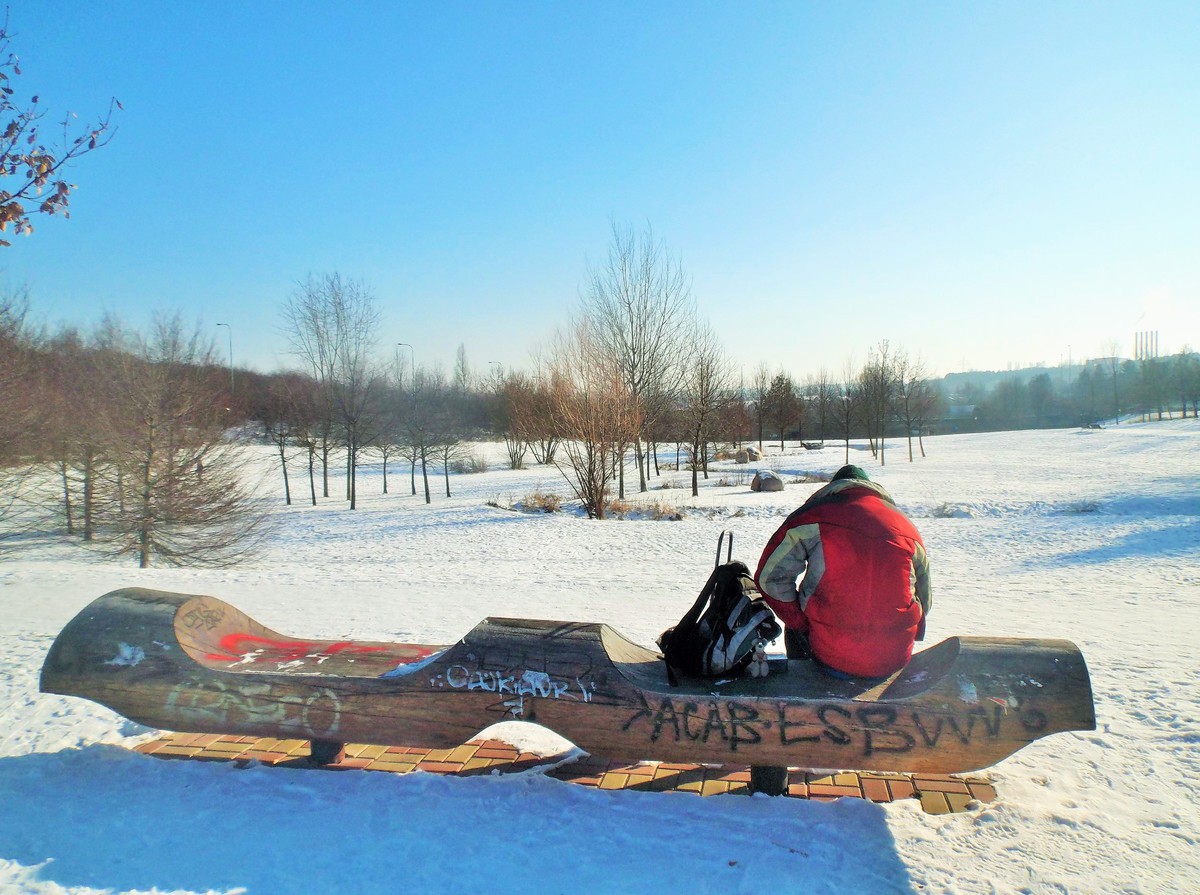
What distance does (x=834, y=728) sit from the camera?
10.1ft

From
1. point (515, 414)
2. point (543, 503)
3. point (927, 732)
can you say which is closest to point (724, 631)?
point (927, 732)

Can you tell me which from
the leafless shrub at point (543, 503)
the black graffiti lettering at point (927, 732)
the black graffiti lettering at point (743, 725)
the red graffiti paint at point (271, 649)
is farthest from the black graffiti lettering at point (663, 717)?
the leafless shrub at point (543, 503)

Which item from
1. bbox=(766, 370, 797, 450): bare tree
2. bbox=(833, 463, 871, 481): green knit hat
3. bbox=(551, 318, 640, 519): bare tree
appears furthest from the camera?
bbox=(766, 370, 797, 450): bare tree

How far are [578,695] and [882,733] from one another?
1324 millimetres

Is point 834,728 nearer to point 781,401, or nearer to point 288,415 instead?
point 288,415

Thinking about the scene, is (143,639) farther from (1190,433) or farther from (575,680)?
(1190,433)

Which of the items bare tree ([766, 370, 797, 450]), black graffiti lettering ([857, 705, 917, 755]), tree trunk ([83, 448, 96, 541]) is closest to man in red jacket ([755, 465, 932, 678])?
black graffiti lettering ([857, 705, 917, 755])

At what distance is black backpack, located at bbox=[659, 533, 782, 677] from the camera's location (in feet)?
11.1

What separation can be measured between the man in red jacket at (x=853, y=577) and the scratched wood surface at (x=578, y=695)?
0.56 feet

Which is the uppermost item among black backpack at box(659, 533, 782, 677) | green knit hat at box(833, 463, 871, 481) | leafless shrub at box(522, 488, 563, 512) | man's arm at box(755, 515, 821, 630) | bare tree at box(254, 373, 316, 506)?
bare tree at box(254, 373, 316, 506)

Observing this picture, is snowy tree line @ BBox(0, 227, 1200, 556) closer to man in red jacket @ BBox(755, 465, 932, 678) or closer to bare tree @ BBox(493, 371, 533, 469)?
bare tree @ BBox(493, 371, 533, 469)

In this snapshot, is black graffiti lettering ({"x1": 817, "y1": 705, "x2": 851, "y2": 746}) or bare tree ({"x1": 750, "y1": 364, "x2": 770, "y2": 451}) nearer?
black graffiti lettering ({"x1": 817, "y1": 705, "x2": 851, "y2": 746})

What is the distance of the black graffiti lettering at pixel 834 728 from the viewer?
3.06 meters

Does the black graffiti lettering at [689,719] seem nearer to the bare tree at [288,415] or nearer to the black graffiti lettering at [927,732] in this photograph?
the black graffiti lettering at [927,732]
